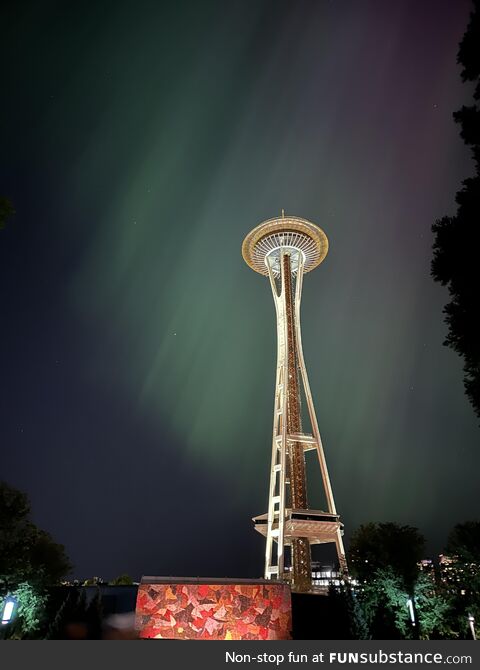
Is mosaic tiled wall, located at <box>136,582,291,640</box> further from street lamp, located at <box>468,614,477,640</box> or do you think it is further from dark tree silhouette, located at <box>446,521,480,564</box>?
street lamp, located at <box>468,614,477,640</box>

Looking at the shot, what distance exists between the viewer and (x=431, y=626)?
2298cm

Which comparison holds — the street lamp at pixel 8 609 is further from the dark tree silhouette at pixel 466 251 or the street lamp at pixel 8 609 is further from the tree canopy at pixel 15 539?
the dark tree silhouette at pixel 466 251

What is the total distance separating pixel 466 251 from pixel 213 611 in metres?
17.1

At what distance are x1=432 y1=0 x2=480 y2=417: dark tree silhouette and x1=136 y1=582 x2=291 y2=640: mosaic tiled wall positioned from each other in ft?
45.3

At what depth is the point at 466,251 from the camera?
10.4 meters

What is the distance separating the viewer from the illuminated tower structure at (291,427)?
108ft

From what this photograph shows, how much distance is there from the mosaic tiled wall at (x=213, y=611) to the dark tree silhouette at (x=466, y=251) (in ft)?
45.3

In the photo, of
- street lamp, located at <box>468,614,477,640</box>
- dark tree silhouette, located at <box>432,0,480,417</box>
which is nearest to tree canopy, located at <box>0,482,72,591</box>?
street lamp, located at <box>468,614,477,640</box>

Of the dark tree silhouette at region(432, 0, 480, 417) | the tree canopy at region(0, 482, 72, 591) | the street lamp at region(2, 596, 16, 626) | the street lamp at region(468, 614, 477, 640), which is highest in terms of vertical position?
the dark tree silhouette at region(432, 0, 480, 417)

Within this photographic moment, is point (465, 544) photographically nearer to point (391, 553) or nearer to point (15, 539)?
point (391, 553)

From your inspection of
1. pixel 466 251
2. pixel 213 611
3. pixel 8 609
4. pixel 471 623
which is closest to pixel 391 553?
pixel 471 623

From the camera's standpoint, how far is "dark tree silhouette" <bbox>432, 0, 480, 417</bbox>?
1029cm
